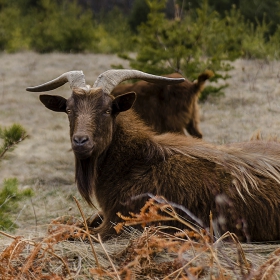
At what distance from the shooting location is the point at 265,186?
4625mm

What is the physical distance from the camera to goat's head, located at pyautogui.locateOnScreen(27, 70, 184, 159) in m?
4.84

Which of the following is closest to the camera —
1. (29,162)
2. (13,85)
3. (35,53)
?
(29,162)

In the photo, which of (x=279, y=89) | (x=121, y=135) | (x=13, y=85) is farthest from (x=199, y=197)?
(x=13, y=85)

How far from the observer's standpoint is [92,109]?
5.06 meters

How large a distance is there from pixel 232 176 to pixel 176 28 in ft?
26.1

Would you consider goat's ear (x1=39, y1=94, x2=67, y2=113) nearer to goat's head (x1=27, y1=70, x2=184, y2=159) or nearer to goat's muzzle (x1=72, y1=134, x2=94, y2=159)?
goat's head (x1=27, y1=70, x2=184, y2=159)

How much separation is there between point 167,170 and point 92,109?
0.92 meters

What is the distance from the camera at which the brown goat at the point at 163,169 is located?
4555 millimetres

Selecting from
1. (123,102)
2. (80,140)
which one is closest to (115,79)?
(123,102)


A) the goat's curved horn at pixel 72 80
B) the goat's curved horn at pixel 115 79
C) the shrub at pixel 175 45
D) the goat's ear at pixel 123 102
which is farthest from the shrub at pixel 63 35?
the goat's ear at pixel 123 102

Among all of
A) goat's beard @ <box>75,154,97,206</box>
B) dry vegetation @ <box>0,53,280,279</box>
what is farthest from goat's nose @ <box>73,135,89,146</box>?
dry vegetation @ <box>0,53,280,279</box>

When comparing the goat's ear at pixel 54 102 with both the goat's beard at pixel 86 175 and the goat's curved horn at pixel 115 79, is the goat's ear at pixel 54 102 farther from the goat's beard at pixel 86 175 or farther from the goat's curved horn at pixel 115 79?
the goat's beard at pixel 86 175

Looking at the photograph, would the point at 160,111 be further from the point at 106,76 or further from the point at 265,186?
the point at 265,186

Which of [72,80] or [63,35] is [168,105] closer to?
[72,80]
